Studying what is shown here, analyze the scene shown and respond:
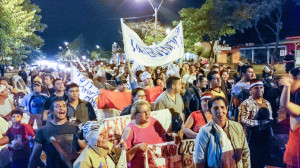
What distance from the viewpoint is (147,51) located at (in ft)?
28.2

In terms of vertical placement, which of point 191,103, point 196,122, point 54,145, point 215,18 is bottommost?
point 54,145

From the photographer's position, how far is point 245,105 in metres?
5.52

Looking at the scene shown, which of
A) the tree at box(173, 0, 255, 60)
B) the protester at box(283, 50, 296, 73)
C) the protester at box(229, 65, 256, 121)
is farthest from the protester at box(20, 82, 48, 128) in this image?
the tree at box(173, 0, 255, 60)

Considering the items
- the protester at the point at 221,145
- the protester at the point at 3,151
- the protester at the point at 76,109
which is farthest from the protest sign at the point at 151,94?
the protester at the point at 221,145

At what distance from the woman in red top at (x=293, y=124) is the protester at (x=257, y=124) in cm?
113

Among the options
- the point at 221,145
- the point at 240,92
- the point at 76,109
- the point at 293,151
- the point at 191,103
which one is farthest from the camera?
the point at 240,92

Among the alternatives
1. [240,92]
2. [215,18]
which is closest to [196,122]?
[240,92]

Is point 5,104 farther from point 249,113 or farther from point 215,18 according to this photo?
point 215,18

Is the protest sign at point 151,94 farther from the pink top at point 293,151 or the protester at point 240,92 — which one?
the pink top at point 293,151

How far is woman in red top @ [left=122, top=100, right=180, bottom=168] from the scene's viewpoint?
459 centimetres

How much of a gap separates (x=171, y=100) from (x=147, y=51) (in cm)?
261

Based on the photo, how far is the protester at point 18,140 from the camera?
5.47m

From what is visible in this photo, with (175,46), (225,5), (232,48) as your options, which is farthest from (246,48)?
(175,46)

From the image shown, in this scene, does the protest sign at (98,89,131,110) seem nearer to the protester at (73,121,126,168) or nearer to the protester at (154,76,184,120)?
the protester at (154,76,184,120)
